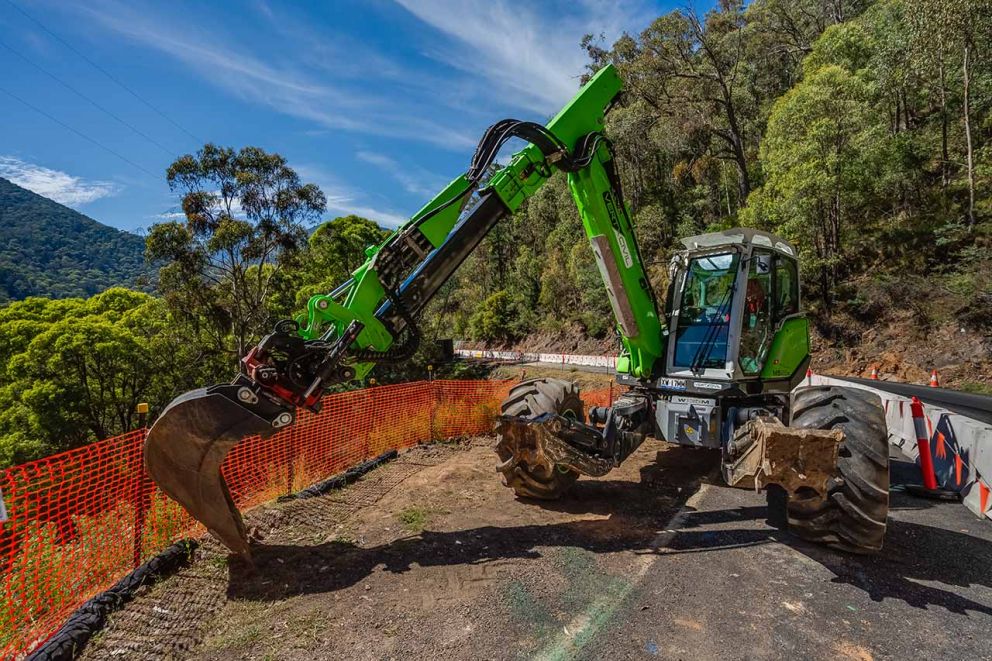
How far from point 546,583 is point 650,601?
78cm

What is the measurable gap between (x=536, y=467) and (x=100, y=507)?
13.4 ft

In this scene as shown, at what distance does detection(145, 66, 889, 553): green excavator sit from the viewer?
12.1ft

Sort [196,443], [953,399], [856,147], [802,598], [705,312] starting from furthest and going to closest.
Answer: [856,147] < [953,399] < [705,312] < [196,443] < [802,598]

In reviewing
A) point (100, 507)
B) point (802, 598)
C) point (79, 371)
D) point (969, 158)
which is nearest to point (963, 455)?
point (802, 598)

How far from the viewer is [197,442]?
3670mm

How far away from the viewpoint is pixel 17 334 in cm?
1984

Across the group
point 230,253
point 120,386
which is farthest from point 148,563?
point 120,386

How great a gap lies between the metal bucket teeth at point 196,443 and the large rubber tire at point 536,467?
2427 mm

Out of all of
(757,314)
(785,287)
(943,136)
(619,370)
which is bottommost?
(619,370)

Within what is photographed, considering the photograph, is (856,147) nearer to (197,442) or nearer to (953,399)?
(953,399)

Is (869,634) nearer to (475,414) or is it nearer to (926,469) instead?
(926,469)

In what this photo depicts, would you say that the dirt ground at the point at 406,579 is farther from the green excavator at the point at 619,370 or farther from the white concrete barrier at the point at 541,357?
the white concrete barrier at the point at 541,357

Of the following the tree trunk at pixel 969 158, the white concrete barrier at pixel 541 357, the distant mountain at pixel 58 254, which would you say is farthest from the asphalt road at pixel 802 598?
the distant mountain at pixel 58 254

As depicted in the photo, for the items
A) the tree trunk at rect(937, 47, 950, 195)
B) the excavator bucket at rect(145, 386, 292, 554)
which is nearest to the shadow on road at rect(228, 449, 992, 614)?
the excavator bucket at rect(145, 386, 292, 554)
